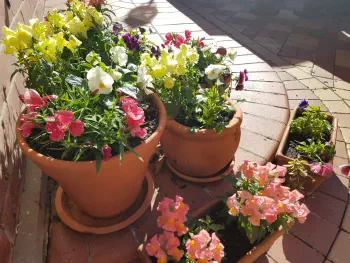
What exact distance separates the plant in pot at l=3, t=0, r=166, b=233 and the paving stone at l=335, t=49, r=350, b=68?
265 centimetres

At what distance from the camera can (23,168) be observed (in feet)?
4.93

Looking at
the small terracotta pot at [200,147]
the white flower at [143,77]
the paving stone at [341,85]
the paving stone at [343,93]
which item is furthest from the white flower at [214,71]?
the paving stone at [341,85]

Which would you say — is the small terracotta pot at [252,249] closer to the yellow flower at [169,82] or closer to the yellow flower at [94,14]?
the yellow flower at [169,82]

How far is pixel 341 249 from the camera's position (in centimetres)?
152

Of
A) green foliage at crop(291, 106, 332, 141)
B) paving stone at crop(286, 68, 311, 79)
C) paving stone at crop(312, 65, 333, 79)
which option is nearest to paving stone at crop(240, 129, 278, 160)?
green foliage at crop(291, 106, 332, 141)

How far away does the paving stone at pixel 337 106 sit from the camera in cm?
249

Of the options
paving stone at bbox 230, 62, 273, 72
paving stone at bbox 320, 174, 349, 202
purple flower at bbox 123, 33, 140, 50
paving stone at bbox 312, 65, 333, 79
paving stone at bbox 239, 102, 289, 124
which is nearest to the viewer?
purple flower at bbox 123, 33, 140, 50

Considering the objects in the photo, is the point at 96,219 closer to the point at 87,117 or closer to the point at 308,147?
the point at 87,117

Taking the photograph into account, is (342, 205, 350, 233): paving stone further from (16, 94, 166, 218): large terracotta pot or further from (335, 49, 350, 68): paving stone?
(335, 49, 350, 68): paving stone

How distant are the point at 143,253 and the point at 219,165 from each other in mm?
588

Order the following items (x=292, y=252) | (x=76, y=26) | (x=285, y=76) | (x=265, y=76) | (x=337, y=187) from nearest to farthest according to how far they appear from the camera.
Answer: (x=76, y=26)
(x=292, y=252)
(x=337, y=187)
(x=265, y=76)
(x=285, y=76)

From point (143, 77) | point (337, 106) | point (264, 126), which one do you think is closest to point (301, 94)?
point (337, 106)

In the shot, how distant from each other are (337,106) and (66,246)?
7.65 feet

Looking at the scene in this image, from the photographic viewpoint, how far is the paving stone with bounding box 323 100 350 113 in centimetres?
249
